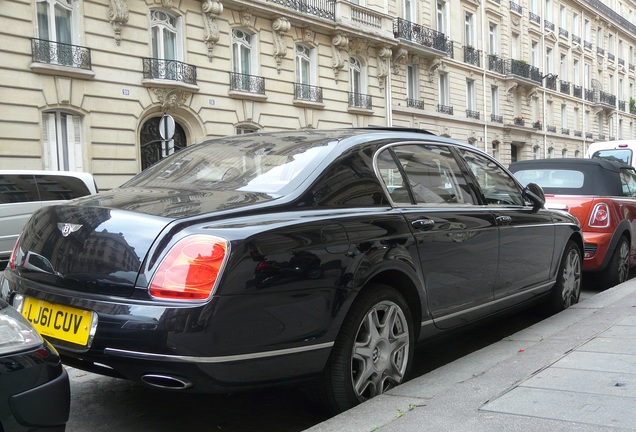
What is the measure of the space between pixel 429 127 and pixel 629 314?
90.1 feet

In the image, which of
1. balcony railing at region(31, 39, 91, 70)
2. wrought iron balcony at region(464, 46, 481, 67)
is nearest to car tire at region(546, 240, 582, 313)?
balcony railing at region(31, 39, 91, 70)

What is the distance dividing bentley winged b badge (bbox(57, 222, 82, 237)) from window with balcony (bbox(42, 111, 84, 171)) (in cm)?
1558

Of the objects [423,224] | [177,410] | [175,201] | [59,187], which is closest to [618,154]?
[59,187]

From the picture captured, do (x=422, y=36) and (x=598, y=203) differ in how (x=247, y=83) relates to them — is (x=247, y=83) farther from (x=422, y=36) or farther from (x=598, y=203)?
(x=598, y=203)

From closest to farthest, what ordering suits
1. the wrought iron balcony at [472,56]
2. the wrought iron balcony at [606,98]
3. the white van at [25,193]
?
1. the white van at [25,193]
2. the wrought iron balcony at [472,56]
3. the wrought iron balcony at [606,98]

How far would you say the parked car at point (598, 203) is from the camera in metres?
7.33

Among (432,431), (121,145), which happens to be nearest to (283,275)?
(432,431)

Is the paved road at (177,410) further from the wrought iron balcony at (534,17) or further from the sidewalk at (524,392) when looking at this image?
the wrought iron balcony at (534,17)

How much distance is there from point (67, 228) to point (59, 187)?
973cm

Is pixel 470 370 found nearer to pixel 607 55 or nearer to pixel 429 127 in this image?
pixel 429 127

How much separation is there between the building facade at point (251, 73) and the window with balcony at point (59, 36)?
3 cm

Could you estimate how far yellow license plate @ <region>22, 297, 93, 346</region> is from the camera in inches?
113

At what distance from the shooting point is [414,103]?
102ft

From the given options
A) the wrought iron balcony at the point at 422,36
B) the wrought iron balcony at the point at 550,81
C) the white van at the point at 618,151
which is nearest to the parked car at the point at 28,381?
the white van at the point at 618,151
